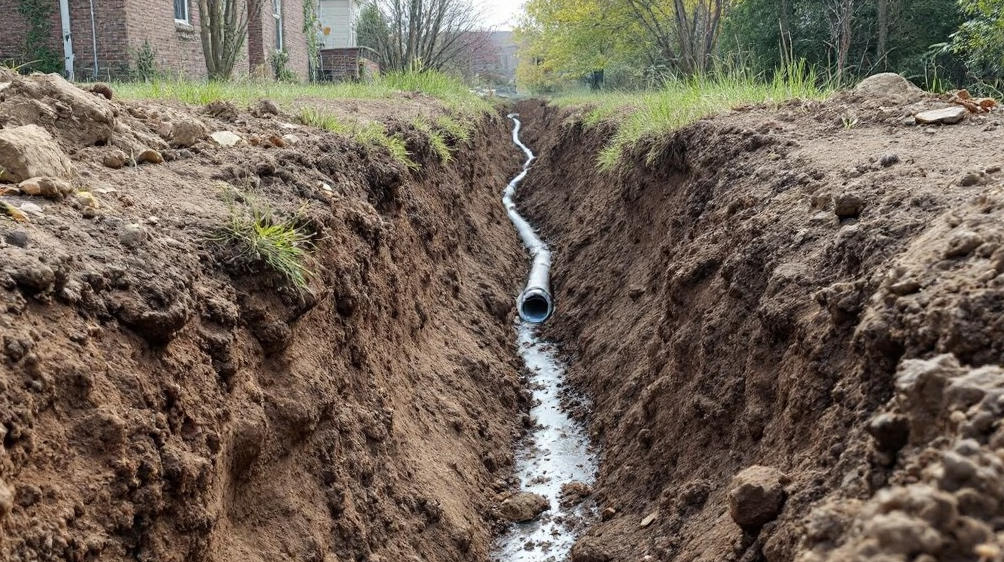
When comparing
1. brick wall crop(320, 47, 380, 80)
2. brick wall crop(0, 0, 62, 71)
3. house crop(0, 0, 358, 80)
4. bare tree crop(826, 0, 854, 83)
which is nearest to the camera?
bare tree crop(826, 0, 854, 83)

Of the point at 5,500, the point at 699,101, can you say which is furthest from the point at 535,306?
the point at 5,500

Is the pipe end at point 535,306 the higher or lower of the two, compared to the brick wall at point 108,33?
lower

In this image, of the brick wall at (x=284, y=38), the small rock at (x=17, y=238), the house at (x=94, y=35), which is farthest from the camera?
the brick wall at (x=284, y=38)

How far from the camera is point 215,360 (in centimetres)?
279

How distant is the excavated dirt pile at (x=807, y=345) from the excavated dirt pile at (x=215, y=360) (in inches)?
44.9

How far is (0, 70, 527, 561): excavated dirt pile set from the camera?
6.97ft

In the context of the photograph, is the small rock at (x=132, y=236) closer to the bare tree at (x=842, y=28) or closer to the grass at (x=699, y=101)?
the grass at (x=699, y=101)

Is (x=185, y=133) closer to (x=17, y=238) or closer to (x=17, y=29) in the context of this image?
(x=17, y=238)

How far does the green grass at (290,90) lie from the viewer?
5.70m

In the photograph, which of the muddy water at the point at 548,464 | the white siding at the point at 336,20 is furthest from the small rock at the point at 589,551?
the white siding at the point at 336,20

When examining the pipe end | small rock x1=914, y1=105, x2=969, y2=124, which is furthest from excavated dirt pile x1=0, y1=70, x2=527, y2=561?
small rock x1=914, y1=105, x2=969, y2=124

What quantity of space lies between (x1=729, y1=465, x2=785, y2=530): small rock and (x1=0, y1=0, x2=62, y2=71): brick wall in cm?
1434

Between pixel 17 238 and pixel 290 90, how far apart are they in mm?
6058

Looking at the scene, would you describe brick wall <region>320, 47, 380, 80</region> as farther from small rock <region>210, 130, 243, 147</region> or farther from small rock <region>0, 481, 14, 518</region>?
small rock <region>0, 481, 14, 518</region>
